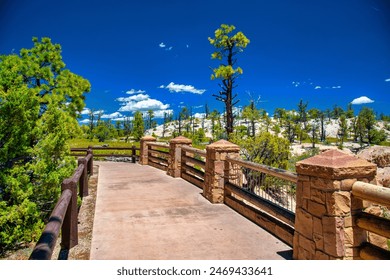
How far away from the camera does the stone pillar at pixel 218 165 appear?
5.74 meters

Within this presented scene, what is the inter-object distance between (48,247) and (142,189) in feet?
17.5

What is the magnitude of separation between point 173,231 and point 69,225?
147 cm

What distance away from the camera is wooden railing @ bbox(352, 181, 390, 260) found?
2.54 m

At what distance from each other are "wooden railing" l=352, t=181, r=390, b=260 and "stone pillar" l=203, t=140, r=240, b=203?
308 cm

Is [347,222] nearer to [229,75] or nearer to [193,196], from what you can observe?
[193,196]

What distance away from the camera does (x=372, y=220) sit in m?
2.69

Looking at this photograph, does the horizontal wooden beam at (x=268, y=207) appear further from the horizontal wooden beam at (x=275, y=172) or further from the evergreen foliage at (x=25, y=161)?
the evergreen foliage at (x=25, y=161)

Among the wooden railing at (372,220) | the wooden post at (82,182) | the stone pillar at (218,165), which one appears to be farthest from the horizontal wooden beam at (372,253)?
the wooden post at (82,182)

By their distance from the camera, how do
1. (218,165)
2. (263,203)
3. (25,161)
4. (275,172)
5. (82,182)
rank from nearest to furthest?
1. (275,172)
2. (263,203)
3. (218,165)
4. (82,182)
5. (25,161)

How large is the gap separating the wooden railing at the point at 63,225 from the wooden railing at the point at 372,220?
267cm

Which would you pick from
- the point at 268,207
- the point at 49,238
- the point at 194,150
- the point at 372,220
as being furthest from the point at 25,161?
the point at 372,220

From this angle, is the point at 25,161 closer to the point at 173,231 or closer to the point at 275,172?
the point at 173,231

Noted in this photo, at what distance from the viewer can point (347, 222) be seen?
2.79m
